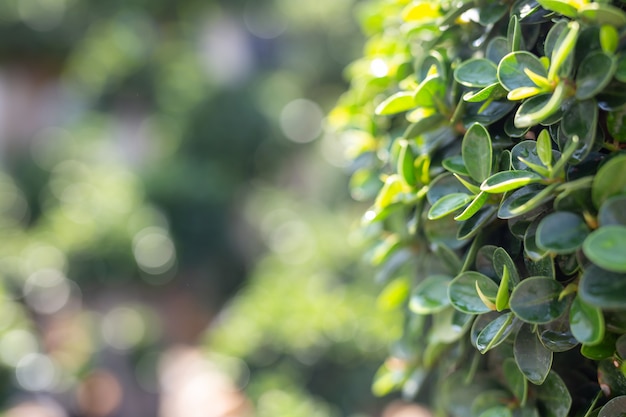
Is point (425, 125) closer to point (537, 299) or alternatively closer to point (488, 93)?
point (488, 93)

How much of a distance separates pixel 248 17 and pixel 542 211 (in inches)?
209

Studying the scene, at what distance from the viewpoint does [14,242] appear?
2.78 m

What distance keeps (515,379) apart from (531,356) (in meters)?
0.08

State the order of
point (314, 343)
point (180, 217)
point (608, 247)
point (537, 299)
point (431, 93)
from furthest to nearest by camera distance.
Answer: point (180, 217) → point (314, 343) → point (431, 93) → point (537, 299) → point (608, 247)

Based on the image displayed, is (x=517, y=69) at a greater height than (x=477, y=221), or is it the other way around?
(x=517, y=69)

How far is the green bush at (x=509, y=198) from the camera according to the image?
1.47 feet

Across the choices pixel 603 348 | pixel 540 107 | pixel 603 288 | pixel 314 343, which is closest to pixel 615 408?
pixel 603 348

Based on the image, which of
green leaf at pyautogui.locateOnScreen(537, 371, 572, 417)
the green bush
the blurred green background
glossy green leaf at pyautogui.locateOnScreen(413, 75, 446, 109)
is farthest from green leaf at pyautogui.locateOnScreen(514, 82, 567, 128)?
the blurred green background

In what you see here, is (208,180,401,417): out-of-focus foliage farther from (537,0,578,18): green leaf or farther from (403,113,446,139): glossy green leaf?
(537,0,578,18): green leaf

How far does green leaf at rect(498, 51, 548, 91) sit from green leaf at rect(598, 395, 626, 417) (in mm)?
279

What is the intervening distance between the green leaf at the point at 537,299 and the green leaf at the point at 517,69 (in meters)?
0.16

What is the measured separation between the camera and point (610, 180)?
426 millimetres

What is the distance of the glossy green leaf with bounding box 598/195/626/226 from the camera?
42 centimetres

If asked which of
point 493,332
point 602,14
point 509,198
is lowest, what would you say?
point 493,332
